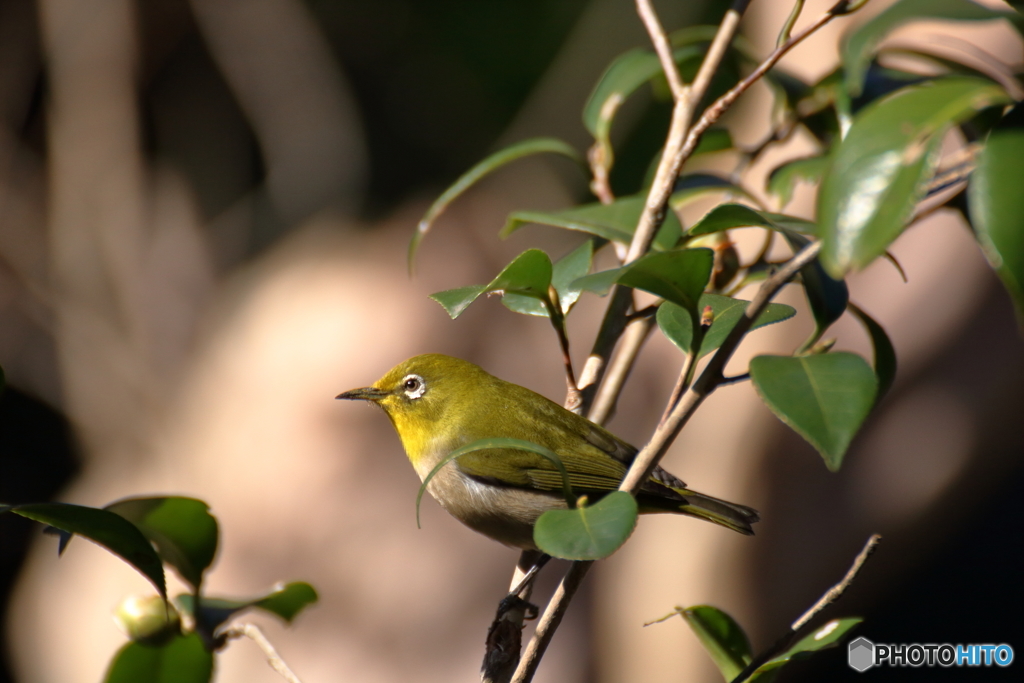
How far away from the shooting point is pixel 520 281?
2.50ft

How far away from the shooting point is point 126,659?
0.95 metres

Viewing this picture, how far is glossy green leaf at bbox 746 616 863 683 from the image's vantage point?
824 millimetres

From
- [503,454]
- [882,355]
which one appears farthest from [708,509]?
[882,355]

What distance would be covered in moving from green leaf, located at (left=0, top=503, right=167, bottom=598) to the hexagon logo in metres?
1.23

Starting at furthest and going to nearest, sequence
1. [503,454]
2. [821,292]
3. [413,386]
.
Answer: [413,386] → [503,454] → [821,292]

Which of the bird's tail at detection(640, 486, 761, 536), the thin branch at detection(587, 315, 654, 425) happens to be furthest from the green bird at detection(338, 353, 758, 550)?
the thin branch at detection(587, 315, 654, 425)

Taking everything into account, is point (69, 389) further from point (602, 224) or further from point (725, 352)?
point (725, 352)

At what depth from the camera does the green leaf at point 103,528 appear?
742 millimetres

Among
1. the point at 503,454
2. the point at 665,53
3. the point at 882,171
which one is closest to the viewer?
the point at 882,171

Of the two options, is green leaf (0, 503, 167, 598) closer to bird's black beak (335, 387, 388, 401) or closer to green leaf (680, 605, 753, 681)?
green leaf (680, 605, 753, 681)

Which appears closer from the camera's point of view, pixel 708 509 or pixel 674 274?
pixel 674 274

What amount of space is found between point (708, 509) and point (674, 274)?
85 cm

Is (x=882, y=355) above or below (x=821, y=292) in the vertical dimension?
below

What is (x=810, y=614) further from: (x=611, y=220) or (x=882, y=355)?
(x=611, y=220)
